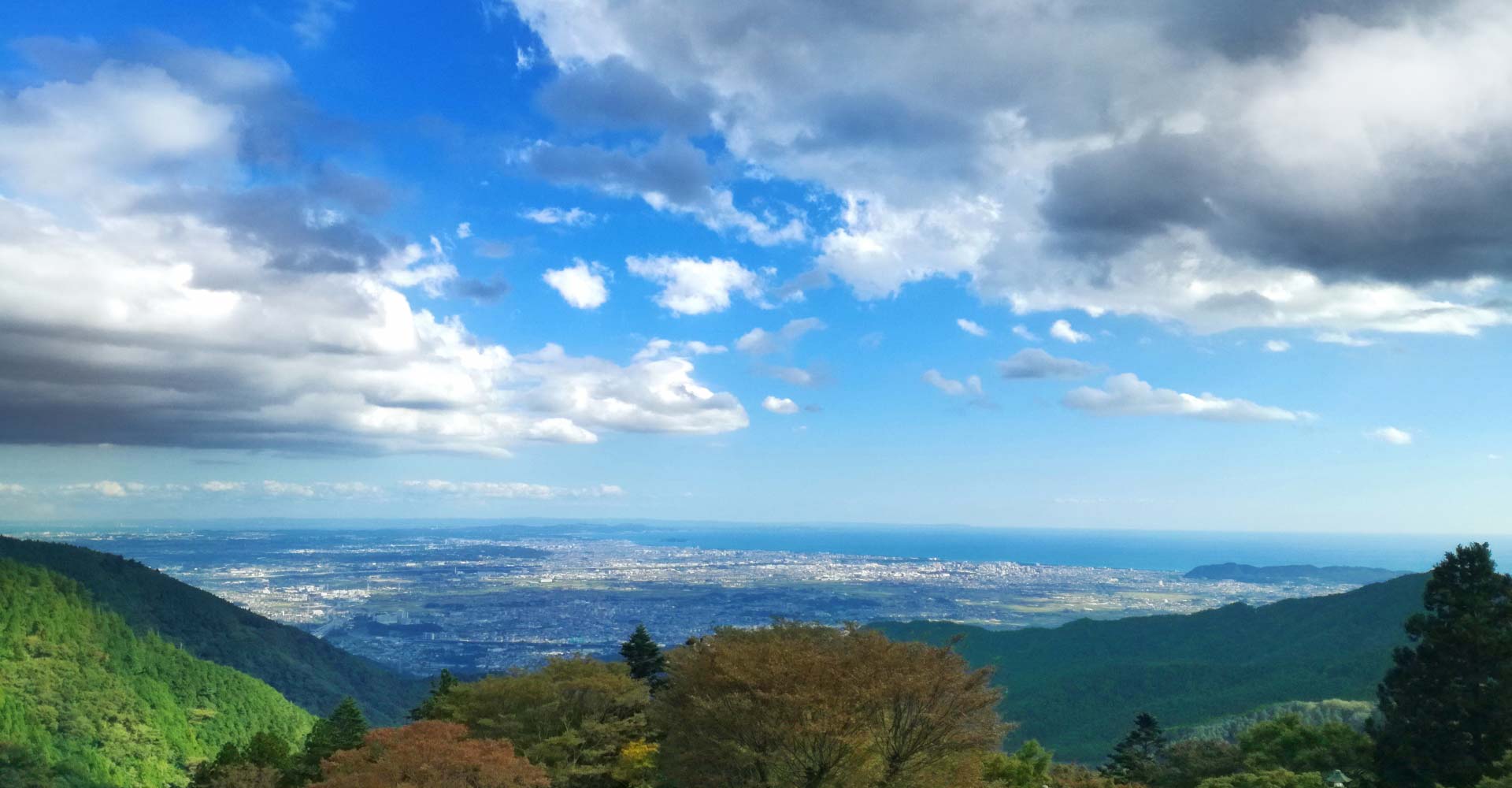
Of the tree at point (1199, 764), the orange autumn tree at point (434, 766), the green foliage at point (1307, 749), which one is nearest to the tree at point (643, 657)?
the orange autumn tree at point (434, 766)

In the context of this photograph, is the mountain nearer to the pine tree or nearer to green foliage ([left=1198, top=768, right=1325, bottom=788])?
the pine tree

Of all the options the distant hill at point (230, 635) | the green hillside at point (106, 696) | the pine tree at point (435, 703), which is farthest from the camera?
the distant hill at point (230, 635)

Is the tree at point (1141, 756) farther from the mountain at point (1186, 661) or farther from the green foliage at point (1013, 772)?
the mountain at point (1186, 661)

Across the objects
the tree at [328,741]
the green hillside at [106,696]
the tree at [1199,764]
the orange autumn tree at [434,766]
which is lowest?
the green hillside at [106,696]

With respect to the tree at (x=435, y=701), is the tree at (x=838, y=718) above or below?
above

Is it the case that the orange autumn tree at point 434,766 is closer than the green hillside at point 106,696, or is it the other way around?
the orange autumn tree at point 434,766

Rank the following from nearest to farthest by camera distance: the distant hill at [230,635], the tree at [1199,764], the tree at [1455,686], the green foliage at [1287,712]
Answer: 1. the tree at [1455,686]
2. the tree at [1199,764]
3. the green foliage at [1287,712]
4. the distant hill at [230,635]
